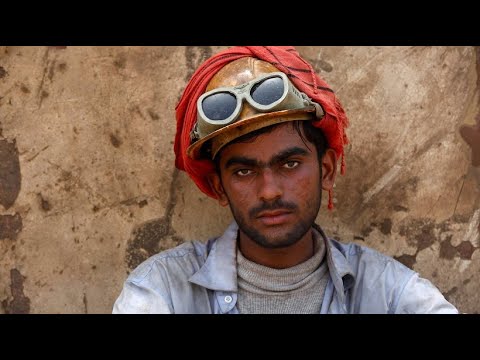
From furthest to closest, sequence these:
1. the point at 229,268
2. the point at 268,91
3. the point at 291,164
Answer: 1. the point at 229,268
2. the point at 291,164
3. the point at 268,91

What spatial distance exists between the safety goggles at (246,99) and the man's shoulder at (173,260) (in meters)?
0.52

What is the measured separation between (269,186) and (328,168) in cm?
34

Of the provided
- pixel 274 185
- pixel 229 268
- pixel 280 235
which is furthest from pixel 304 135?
pixel 229 268

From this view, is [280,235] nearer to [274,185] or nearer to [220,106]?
[274,185]

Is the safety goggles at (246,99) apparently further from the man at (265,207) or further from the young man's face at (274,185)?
the young man's face at (274,185)

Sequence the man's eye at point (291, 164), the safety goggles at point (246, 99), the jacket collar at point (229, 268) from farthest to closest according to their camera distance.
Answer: the jacket collar at point (229, 268), the man's eye at point (291, 164), the safety goggles at point (246, 99)

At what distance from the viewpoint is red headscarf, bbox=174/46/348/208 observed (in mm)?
2406

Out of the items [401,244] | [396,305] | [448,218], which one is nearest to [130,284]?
[396,305]

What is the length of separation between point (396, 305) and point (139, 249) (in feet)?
3.50

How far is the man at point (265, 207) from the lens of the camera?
231cm

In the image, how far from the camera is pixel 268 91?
7.41 ft

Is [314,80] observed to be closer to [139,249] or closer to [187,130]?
[187,130]

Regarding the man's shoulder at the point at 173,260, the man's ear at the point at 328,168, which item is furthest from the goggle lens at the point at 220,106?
the man's shoulder at the point at 173,260

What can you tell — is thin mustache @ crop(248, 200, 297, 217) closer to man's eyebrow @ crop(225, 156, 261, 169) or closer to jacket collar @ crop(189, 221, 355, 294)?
man's eyebrow @ crop(225, 156, 261, 169)
